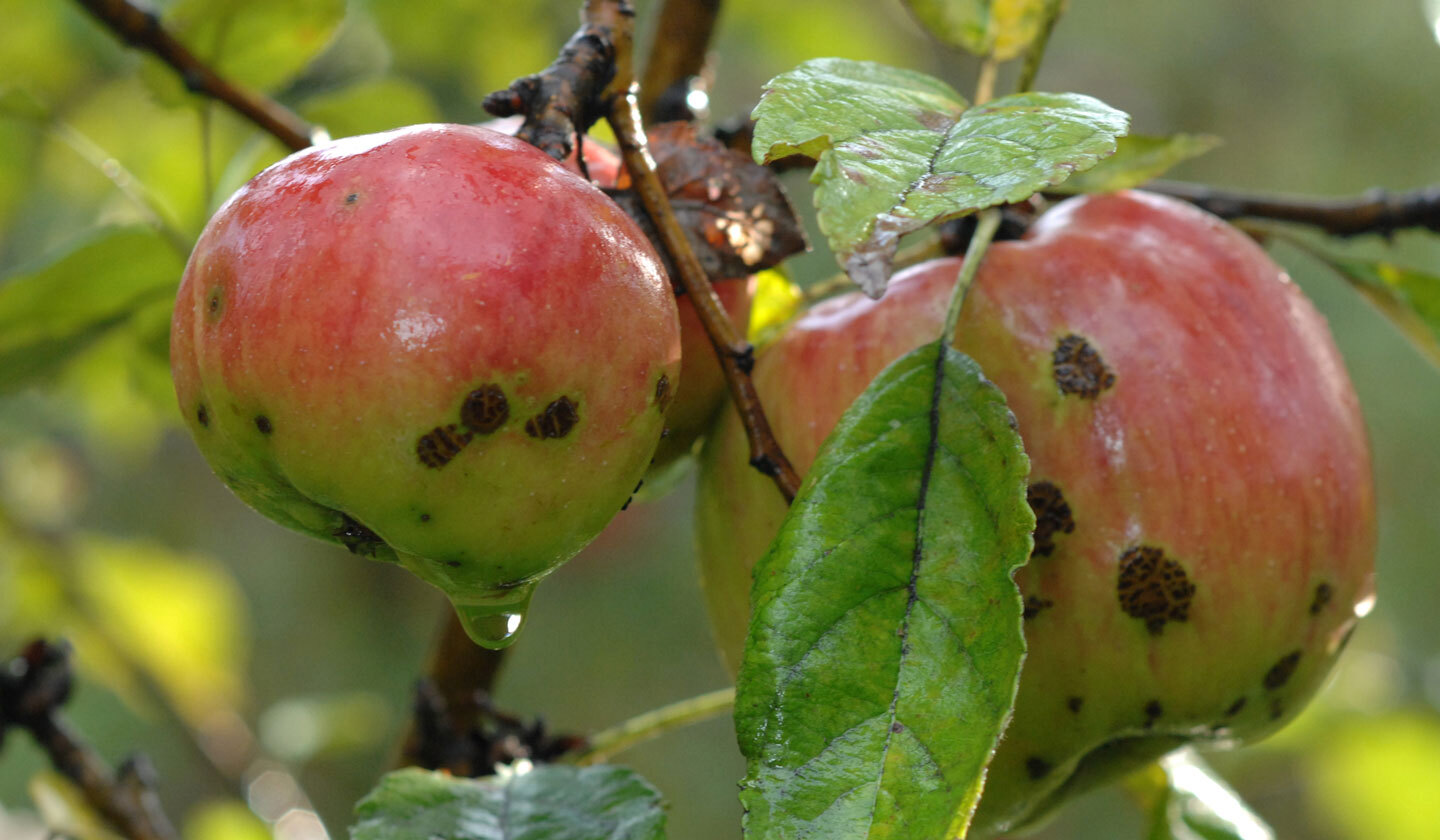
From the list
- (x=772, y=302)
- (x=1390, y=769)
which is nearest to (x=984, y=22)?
(x=772, y=302)

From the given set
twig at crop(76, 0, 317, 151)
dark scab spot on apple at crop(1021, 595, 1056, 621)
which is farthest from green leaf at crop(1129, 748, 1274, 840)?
twig at crop(76, 0, 317, 151)

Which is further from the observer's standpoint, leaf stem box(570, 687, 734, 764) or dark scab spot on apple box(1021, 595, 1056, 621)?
leaf stem box(570, 687, 734, 764)

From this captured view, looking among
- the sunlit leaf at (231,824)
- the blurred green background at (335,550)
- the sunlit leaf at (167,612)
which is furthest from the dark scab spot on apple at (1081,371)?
the sunlit leaf at (167,612)

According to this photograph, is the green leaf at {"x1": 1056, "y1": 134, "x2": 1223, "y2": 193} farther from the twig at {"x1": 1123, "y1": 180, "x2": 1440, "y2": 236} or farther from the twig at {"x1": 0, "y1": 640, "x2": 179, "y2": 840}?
the twig at {"x1": 0, "y1": 640, "x2": 179, "y2": 840}

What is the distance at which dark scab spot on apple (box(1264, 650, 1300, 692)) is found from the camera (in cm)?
57

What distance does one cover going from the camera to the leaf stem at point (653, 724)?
0.71 meters

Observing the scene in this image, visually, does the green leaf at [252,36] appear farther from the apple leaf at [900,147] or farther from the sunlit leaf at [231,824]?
the sunlit leaf at [231,824]

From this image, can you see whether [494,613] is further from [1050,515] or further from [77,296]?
[77,296]

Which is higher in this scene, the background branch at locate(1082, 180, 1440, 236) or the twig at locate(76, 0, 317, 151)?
the twig at locate(76, 0, 317, 151)

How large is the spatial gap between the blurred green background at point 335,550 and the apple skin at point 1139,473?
0.41m

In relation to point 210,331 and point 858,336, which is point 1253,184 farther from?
point 210,331

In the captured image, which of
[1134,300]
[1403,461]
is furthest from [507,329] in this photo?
[1403,461]

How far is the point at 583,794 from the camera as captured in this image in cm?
58

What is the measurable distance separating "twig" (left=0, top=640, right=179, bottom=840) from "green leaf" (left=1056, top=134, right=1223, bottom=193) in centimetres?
70
